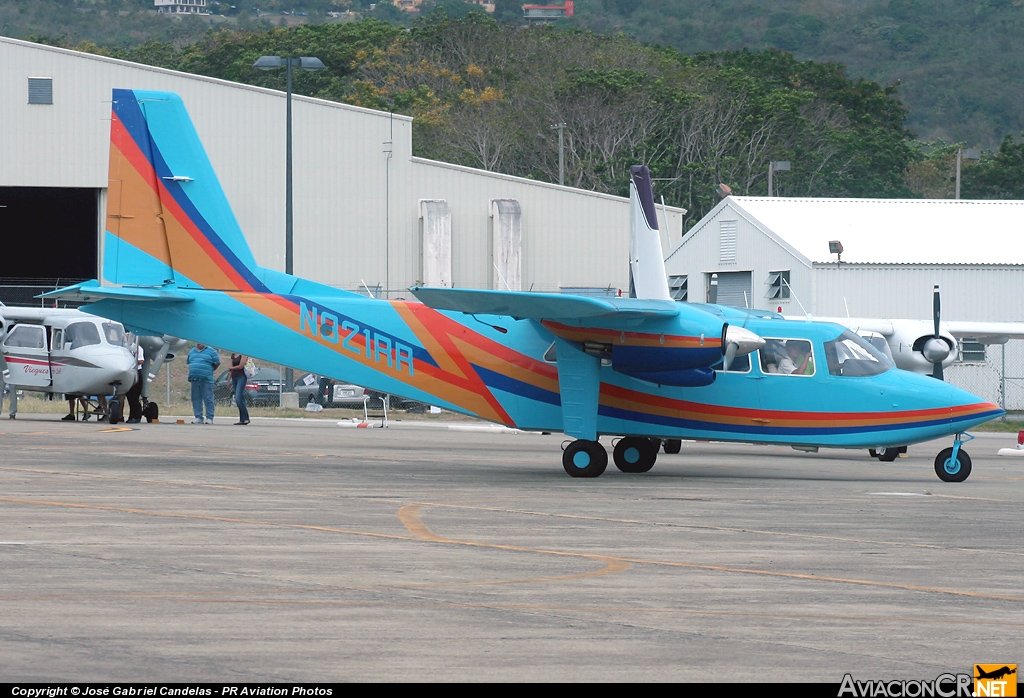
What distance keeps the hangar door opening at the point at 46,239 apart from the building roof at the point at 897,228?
26286 millimetres

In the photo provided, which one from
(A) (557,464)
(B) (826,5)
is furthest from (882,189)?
→ (B) (826,5)

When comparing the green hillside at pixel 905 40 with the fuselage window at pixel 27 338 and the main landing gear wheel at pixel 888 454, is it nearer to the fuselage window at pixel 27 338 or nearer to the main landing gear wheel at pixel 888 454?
the main landing gear wheel at pixel 888 454

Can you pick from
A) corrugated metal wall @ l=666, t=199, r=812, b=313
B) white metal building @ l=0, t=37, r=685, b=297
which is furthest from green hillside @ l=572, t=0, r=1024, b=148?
corrugated metal wall @ l=666, t=199, r=812, b=313

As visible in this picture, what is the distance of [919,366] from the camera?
27.8 m

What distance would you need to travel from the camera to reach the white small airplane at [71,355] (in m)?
29.6

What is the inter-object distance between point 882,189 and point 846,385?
5927cm

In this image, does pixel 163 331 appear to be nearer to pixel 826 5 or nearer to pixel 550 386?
pixel 550 386

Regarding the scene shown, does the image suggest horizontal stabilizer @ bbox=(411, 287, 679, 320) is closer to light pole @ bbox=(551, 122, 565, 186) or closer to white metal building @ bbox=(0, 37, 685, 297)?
white metal building @ bbox=(0, 37, 685, 297)

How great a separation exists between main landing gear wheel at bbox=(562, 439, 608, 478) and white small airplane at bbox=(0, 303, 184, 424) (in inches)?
579

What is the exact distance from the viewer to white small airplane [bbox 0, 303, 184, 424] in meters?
29.6

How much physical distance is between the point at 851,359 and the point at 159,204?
35.2 ft

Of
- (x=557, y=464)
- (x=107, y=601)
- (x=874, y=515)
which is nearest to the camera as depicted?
(x=107, y=601)

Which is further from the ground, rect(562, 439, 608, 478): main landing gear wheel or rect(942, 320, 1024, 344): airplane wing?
rect(942, 320, 1024, 344): airplane wing

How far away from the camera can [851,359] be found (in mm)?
18703
